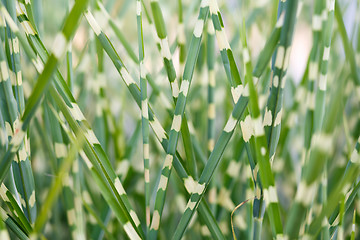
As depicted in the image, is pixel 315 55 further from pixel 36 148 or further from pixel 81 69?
pixel 36 148

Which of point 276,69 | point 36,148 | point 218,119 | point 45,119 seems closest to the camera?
point 276,69

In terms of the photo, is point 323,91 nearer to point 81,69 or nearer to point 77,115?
point 77,115

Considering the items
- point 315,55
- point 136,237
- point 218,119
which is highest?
point 218,119

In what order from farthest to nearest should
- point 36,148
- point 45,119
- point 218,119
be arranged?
point 218,119, point 36,148, point 45,119

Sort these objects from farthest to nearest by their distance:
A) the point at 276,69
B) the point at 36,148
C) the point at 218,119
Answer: the point at 218,119, the point at 36,148, the point at 276,69

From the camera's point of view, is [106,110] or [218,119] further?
[218,119]

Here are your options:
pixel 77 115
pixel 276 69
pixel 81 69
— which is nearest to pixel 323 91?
pixel 276 69

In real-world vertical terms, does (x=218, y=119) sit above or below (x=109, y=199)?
above

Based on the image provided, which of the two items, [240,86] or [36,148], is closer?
[240,86]

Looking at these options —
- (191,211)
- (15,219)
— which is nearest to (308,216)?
(191,211)
